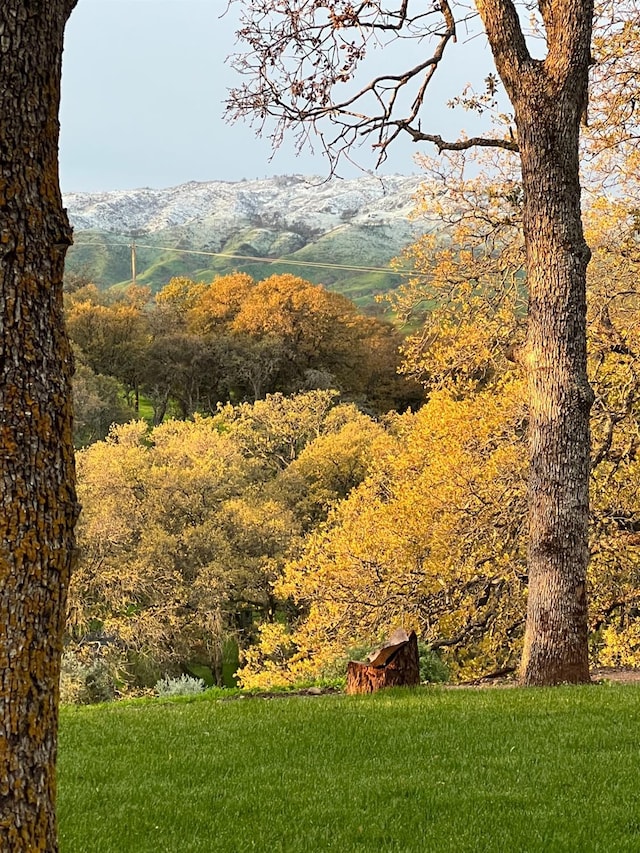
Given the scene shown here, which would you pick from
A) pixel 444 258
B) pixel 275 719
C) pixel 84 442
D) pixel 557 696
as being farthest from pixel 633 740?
pixel 84 442

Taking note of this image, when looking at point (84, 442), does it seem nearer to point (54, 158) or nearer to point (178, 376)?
point (178, 376)

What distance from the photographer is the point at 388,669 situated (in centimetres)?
898

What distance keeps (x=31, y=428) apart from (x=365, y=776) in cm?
371

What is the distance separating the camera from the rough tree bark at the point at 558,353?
844 cm

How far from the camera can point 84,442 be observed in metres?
45.8

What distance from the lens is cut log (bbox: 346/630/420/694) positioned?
895 cm

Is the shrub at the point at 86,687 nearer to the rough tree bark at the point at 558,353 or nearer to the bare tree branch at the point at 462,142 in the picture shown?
the rough tree bark at the point at 558,353

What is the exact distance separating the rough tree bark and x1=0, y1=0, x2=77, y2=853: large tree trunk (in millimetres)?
6570

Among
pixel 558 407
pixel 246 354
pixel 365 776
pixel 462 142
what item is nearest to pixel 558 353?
pixel 558 407

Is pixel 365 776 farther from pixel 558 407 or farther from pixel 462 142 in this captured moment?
pixel 462 142

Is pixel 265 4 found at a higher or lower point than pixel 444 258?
higher

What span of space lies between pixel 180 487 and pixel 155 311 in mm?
34172

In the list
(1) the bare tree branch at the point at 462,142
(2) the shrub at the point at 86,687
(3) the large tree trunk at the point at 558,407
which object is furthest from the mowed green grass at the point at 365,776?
(2) the shrub at the point at 86,687

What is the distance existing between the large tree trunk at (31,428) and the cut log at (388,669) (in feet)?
21.7
